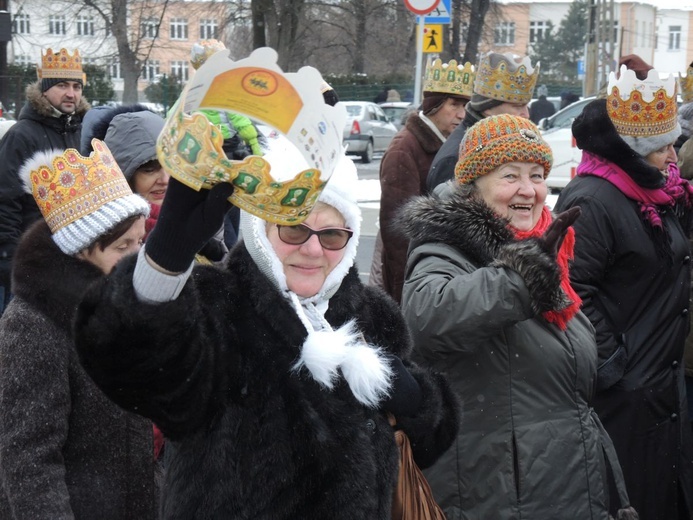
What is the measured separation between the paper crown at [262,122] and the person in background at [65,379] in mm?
977

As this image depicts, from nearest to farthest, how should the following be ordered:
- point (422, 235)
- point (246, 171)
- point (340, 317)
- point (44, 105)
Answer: point (246, 171) → point (340, 317) → point (422, 235) → point (44, 105)

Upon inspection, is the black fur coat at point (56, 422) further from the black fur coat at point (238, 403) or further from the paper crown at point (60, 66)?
the paper crown at point (60, 66)

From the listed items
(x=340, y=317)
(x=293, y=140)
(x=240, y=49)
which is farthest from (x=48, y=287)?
(x=240, y=49)

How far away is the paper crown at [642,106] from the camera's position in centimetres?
431

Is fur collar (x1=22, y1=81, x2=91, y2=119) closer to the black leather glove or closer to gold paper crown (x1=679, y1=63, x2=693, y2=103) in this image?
gold paper crown (x1=679, y1=63, x2=693, y2=103)

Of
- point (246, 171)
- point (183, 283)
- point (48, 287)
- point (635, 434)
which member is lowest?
point (635, 434)

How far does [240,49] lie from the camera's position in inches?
1781

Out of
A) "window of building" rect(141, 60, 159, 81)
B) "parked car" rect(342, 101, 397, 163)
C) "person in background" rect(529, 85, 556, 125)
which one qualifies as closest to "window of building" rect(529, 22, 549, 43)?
"window of building" rect(141, 60, 159, 81)

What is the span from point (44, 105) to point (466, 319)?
14.6 feet

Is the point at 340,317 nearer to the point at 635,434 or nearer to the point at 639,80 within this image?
the point at 635,434

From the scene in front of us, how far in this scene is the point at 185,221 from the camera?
75.4 inches

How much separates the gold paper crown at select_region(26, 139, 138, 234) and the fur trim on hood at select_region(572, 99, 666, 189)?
2.02 m

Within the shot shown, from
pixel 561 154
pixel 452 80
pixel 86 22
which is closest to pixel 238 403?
pixel 452 80

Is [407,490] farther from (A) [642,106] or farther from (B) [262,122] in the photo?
(A) [642,106]
